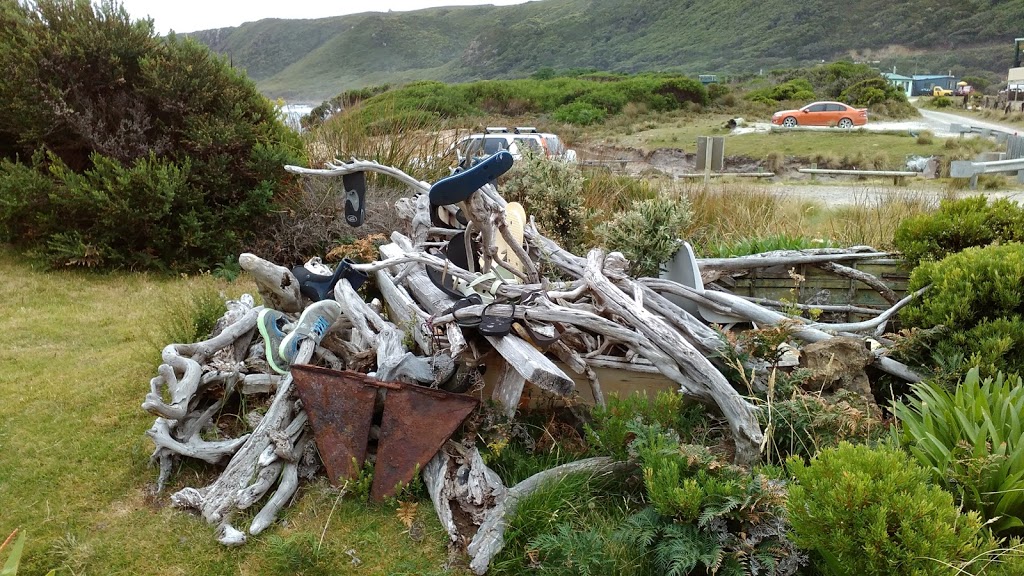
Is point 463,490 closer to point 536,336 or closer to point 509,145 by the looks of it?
point 536,336

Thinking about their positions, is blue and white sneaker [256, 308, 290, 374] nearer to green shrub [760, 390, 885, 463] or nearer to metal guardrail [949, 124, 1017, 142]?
green shrub [760, 390, 885, 463]

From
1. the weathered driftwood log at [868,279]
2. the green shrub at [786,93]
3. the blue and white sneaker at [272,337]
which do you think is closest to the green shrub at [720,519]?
the blue and white sneaker at [272,337]

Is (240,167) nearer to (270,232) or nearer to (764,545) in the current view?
(270,232)

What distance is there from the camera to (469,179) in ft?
11.4

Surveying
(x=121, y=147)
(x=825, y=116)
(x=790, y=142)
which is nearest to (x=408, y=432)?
(x=121, y=147)

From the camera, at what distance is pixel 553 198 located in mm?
6191

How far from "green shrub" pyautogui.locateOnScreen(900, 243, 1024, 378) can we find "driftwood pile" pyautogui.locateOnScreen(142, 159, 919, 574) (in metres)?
0.28

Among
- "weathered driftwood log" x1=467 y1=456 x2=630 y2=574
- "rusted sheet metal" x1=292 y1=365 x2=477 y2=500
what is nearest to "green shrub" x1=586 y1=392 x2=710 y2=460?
"weathered driftwood log" x1=467 y1=456 x2=630 y2=574

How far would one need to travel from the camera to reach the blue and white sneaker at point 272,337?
12.7ft

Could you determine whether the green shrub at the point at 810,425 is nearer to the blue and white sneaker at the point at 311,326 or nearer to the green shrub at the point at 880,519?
the green shrub at the point at 880,519

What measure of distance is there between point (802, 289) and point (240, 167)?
6175 millimetres

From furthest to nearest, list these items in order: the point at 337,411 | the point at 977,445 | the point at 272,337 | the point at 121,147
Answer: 1. the point at 121,147
2. the point at 272,337
3. the point at 337,411
4. the point at 977,445

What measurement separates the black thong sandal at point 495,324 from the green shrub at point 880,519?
4.89 ft

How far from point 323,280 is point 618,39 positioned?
321 ft
